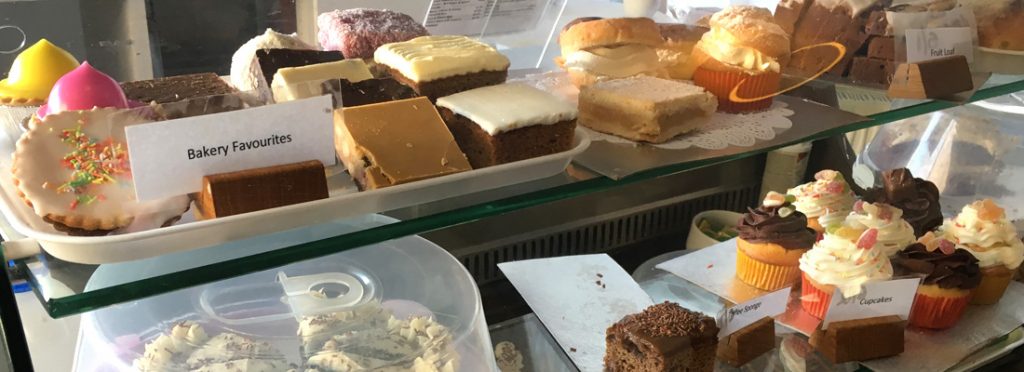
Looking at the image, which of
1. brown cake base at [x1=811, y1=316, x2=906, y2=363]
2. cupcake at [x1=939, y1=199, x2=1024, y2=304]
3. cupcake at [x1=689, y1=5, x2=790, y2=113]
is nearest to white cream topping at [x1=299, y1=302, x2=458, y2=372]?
cupcake at [x1=689, y1=5, x2=790, y2=113]

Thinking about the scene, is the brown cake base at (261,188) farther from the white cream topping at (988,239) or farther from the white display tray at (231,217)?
the white cream topping at (988,239)

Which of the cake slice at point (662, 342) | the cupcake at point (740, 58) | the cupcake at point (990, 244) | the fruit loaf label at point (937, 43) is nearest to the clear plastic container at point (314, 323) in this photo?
the cake slice at point (662, 342)

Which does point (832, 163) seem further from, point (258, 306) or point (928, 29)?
point (258, 306)

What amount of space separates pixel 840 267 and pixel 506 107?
3.25ft

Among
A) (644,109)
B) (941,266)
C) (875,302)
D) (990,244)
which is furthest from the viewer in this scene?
(990,244)

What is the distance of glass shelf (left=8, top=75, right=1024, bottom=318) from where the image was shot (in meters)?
0.81

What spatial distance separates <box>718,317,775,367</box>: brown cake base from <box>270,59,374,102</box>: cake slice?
0.91 m

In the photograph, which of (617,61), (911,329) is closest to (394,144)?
(617,61)

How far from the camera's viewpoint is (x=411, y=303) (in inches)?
50.8

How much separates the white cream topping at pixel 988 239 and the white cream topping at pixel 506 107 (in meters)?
1.32

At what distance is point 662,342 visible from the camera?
4.72ft

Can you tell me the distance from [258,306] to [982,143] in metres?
2.08

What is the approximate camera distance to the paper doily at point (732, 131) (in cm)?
138

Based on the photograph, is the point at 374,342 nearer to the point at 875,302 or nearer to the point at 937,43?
the point at 875,302
